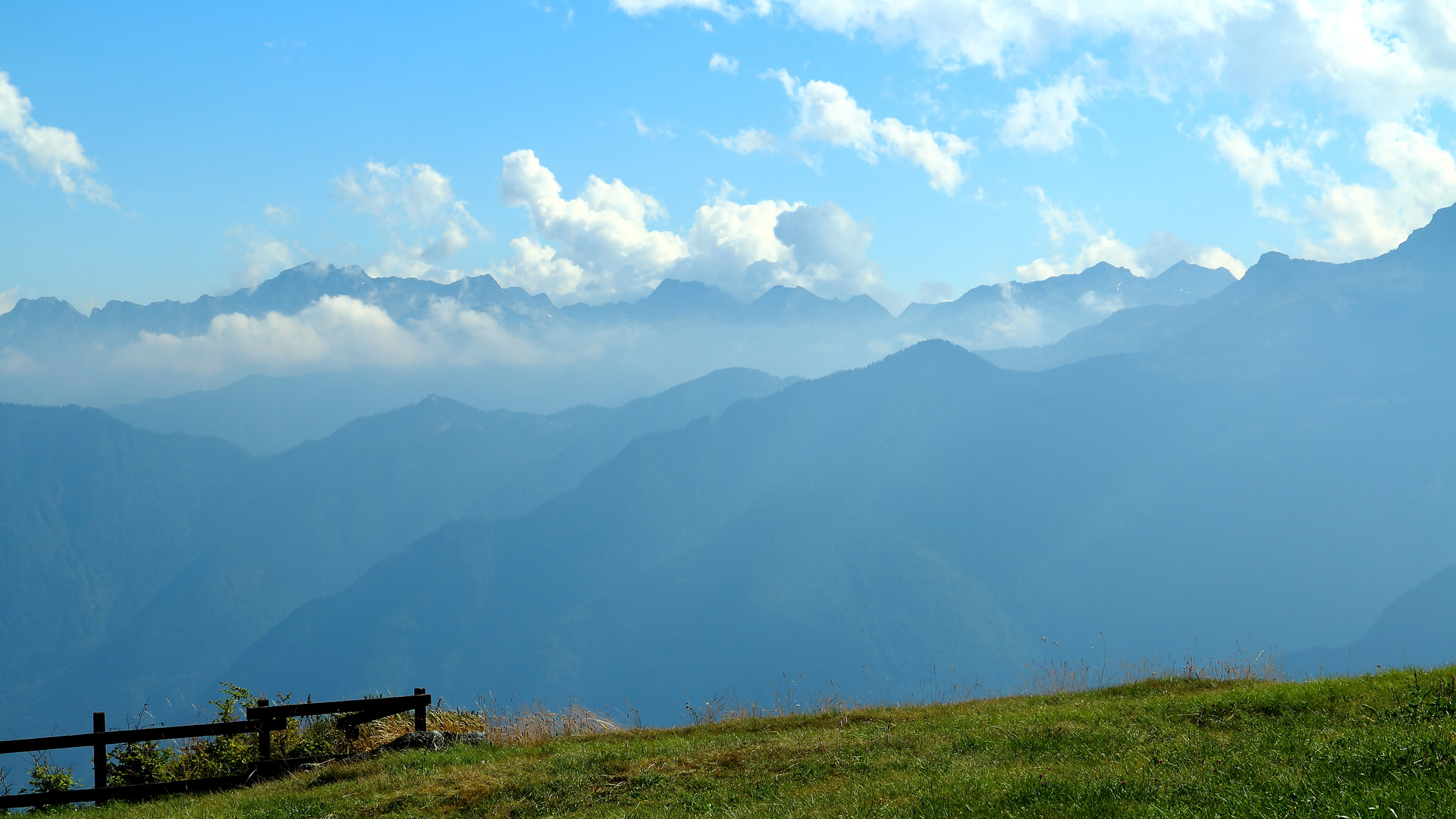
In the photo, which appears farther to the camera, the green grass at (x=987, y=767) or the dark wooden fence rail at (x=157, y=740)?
the dark wooden fence rail at (x=157, y=740)

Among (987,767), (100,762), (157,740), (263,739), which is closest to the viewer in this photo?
(987,767)

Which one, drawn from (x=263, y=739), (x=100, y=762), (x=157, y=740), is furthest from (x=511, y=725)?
(x=100, y=762)

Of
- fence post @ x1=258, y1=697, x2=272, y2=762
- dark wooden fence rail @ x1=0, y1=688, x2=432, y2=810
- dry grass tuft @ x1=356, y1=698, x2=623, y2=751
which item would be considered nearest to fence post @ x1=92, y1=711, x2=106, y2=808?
dark wooden fence rail @ x1=0, y1=688, x2=432, y2=810

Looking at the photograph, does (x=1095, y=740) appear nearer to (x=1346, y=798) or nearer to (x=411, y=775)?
(x=1346, y=798)

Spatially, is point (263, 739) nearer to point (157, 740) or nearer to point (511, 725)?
point (157, 740)

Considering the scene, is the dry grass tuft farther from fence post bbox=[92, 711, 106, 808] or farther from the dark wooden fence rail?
fence post bbox=[92, 711, 106, 808]

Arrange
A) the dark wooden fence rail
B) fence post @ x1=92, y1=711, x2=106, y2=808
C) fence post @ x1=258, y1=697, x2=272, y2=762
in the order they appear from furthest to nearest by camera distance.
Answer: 1. fence post @ x1=258, y1=697, x2=272, y2=762
2. fence post @ x1=92, y1=711, x2=106, y2=808
3. the dark wooden fence rail

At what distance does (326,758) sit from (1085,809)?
13091 mm

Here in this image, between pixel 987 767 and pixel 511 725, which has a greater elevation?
pixel 987 767

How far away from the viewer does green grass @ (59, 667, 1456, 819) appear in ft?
25.7

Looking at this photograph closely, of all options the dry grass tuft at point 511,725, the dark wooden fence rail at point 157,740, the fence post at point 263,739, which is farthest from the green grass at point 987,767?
the dry grass tuft at point 511,725

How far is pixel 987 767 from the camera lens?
33.7ft

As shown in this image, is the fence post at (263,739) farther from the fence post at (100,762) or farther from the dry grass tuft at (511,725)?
the fence post at (100,762)

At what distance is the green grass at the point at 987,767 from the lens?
7.85 m
